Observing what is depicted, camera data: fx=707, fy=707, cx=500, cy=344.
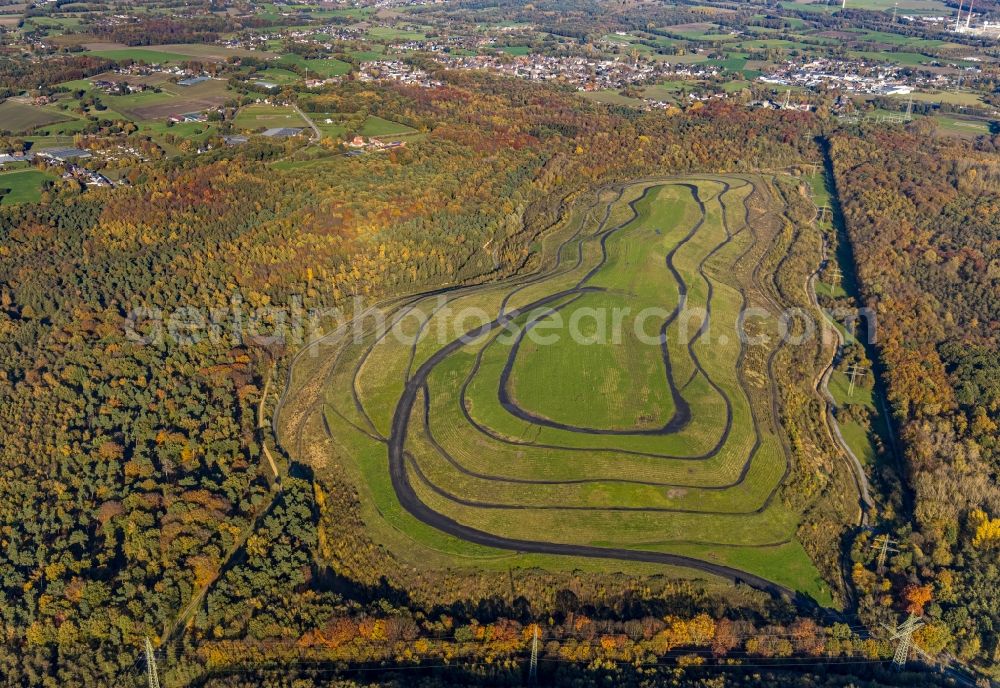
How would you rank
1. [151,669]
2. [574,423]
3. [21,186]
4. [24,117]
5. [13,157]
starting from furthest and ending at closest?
1. [24,117]
2. [13,157]
3. [21,186]
4. [574,423]
5. [151,669]

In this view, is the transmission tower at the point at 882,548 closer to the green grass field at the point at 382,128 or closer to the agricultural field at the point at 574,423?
the agricultural field at the point at 574,423

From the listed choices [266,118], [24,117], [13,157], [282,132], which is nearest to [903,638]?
[282,132]

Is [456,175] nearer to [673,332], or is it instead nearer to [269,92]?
[673,332]

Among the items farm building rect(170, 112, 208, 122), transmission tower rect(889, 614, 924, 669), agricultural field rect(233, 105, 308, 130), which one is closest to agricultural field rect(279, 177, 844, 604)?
transmission tower rect(889, 614, 924, 669)

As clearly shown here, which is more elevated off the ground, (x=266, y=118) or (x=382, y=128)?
(x=266, y=118)

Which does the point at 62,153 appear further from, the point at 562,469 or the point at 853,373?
the point at 853,373
